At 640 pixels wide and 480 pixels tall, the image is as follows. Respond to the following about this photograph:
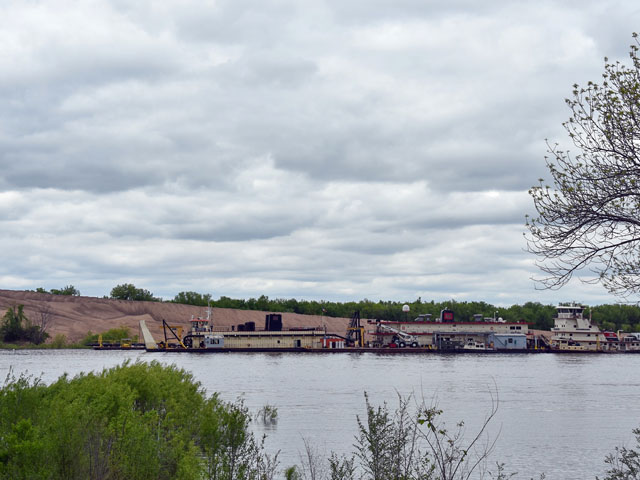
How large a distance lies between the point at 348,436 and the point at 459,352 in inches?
5105

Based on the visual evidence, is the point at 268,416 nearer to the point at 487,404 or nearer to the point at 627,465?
the point at 487,404

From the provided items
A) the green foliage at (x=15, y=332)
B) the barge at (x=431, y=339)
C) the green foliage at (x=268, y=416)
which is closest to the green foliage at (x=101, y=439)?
the green foliage at (x=268, y=416)

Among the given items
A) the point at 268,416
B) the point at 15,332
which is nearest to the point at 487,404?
the point at 268,416

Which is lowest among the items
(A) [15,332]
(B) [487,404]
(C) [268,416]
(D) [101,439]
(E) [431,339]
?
(B) [487,404]

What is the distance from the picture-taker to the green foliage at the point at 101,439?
14.4 meters

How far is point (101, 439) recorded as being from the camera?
16.9m

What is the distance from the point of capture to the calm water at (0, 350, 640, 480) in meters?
37.3

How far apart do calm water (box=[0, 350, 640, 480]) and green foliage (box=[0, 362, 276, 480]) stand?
7.33ft

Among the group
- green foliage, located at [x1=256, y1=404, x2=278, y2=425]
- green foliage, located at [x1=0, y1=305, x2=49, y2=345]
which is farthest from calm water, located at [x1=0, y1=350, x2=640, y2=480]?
green foliage, located at [x1=0, y1=305, x2=49, y2=345]

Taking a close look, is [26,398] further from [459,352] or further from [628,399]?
[459,352]

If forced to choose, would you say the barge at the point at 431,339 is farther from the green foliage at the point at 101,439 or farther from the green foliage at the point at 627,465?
the green foliage at the point at 627,465

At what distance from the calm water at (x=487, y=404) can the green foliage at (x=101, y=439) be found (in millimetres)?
2234

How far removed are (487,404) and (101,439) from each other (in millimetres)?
46831

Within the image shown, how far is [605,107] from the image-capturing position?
16.5 m
